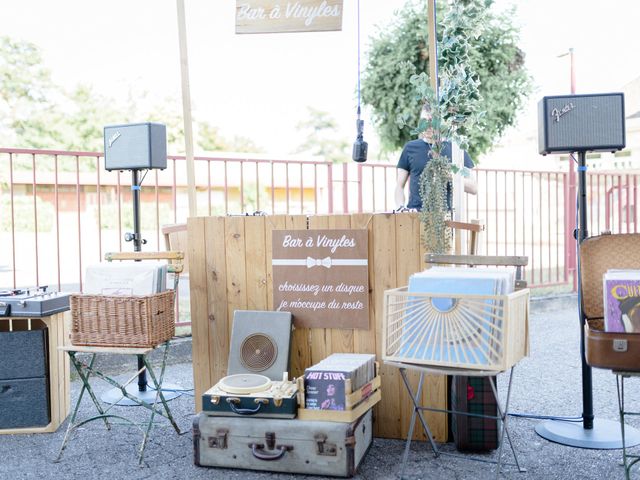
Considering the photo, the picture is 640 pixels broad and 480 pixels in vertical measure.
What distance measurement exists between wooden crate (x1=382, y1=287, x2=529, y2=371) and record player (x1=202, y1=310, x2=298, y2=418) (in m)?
0.54

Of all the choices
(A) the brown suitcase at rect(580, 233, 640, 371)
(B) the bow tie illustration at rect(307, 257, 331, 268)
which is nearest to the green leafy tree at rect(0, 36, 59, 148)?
(B) the bow tie illustration at rect(307, 257, 331, 268)

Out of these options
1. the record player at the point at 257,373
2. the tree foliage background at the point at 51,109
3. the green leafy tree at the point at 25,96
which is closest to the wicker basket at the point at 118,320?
the record player at the point at 257,373

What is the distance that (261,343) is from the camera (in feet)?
10.3

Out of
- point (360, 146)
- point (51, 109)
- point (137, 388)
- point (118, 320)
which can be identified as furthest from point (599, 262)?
point (51, 109)

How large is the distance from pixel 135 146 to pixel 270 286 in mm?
1370

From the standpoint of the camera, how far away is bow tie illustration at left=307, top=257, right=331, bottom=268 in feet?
10.2

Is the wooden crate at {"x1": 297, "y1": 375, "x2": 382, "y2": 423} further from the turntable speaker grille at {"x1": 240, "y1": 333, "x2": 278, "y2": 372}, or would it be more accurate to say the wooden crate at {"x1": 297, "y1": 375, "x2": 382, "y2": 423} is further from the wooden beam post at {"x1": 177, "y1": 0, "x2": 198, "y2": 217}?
the wooden beam post at {"x1": 177, "y1": 0, "x2": 198, "y2": 217}

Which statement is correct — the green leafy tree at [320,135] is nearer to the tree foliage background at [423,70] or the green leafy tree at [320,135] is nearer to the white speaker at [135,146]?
the tree foliage background at [423,70]

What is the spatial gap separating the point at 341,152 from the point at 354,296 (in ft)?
123

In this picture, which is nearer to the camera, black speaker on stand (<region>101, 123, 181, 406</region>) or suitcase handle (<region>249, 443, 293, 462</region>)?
suitcase handle (<region>249, 443, 293, 462</region>)

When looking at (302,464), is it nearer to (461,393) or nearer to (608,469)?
(461,393)

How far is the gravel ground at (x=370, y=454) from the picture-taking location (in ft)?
8.86

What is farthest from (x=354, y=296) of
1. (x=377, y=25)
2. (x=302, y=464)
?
(x=377, y=25)

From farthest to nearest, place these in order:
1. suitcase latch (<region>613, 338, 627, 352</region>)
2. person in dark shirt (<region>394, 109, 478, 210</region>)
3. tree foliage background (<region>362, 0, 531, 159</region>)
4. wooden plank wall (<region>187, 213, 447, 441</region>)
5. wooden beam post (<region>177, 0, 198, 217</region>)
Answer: tree foliage background (<region>362, 0, 531, 159</region>) < person in dark shirt (<region>394, 109, 478, 210</region>) < wooden beam post (<region>177, 0, 198, 217</region>) < wooden plank wall (<region>187, 213, 447, 441</region>) < suitcase latch (<region>613, 338, 627, 352</region>)
